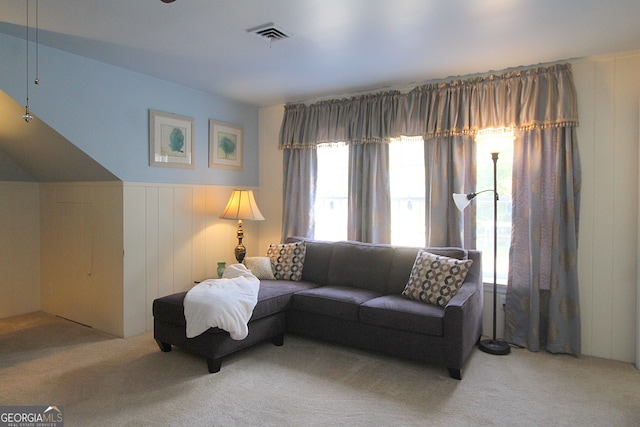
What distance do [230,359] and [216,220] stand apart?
187 cm

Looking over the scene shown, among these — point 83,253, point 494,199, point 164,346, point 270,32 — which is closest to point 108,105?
point 83,253

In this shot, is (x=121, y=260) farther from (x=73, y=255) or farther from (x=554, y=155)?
(x=554, y=155)

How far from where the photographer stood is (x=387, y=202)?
427 cm

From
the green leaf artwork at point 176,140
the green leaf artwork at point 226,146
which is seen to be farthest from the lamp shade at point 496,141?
the green leaf artwork at point 176,140

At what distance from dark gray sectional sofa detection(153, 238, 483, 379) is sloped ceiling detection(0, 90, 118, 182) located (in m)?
1.54

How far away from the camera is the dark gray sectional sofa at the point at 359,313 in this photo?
297cm

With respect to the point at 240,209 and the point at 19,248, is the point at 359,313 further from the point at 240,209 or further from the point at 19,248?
the point at 19,248

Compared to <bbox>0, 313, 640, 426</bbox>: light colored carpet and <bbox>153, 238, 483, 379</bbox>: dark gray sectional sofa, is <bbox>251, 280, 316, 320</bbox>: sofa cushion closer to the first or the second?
<bbox>153, 238, 483, 379</bbox>: dark gray sectional sofa

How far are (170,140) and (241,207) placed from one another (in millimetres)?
1004

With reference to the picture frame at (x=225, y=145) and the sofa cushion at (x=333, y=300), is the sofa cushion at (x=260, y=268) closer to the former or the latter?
the sofa cushion at (x=333, y=300)

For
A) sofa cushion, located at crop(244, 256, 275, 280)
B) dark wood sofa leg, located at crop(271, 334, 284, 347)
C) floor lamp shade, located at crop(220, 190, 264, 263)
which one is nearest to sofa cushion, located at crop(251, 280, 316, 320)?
sofa cushion, located at crop(244, 256, 275, 280)

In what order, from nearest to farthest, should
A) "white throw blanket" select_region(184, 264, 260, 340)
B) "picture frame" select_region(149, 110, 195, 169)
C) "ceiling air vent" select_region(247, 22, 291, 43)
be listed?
1. "ceiling air vent" select_region(247, 22, 291, 43)
2. "white throw blanket" select_region(184, 264, 260, 340)
3. "picture frame" select_region(149, 110, 195, 169)

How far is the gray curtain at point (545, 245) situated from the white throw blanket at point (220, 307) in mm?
2297

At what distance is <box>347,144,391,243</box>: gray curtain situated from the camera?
4.28 meters
